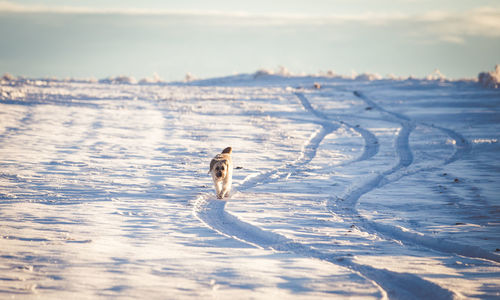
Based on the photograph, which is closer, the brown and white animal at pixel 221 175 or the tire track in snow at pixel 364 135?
the brown and white animal at pixel 221 175

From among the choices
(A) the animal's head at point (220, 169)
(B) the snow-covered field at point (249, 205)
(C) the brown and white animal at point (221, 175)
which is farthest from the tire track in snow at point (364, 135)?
(A) the animal's head at point (220, 169)

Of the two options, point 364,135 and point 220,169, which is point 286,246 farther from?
point 364,135

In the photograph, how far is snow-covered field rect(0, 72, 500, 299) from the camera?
15.8 feet

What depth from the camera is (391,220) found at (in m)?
7.29

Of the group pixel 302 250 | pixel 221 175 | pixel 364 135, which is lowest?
pixel 302 250

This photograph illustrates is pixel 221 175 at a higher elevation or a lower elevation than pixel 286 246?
higher

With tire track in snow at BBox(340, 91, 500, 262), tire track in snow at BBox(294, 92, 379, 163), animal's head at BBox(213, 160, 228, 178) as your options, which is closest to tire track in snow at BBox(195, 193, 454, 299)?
animal's head at BBox(213, 160, 228, 178)

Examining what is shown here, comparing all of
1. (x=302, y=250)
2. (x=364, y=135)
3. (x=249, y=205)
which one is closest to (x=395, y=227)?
(x=302, y=250)

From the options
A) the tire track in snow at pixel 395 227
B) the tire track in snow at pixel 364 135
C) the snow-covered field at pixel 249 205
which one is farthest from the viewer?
the tire track in snow at pixel 364 135

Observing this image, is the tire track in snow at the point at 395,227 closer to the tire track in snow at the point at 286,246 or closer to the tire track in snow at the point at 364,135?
the tire track in snow at the point at 364,135

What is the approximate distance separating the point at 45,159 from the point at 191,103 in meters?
11.7

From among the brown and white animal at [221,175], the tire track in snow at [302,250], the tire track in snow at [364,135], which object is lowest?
the tire track in snow at [302,250]

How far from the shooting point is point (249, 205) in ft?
26.7

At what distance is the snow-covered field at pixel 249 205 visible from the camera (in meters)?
4.82
